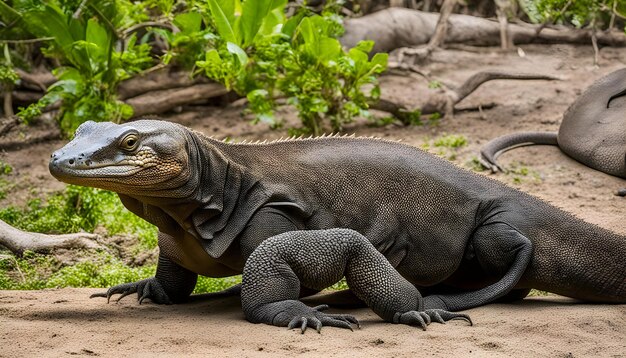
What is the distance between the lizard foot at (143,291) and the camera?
6398mm

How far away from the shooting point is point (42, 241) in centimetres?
775

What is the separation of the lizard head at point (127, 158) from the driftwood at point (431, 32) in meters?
8.48

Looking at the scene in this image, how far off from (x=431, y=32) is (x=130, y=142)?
10.4 meters

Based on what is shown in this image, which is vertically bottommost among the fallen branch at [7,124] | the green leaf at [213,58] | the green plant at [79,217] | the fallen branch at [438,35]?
the green plant at [79,217]

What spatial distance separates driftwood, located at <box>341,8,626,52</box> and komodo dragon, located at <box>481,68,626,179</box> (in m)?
4.20

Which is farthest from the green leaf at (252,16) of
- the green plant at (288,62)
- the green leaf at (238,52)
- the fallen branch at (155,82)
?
the fallen branch at (155,82)

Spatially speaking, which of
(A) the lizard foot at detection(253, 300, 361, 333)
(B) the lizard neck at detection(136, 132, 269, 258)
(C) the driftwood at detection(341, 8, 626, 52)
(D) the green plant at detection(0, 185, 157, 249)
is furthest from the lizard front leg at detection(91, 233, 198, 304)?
(C) the driftwood at detection(341, 8, 626, 52)

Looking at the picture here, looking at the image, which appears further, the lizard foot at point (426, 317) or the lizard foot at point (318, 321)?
the lizard foot at point (426, 317)

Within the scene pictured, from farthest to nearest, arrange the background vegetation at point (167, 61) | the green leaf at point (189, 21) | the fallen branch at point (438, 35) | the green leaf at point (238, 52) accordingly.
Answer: the fallen branch at point (438, 35)
the green leaf at point (189, 21)
the green leaf at point (238, 52)
the background vegetation at point (167, 61)

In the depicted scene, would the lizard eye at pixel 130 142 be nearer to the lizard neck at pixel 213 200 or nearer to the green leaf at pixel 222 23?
the lizard neck at pixel 213 200

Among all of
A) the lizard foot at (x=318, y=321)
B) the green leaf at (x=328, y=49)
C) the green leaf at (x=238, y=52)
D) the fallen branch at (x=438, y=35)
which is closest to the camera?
the lizard foot at (x=318, y=321)

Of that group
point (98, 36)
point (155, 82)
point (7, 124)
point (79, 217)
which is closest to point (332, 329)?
point (79, 217)

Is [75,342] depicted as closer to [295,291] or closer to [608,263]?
[295,291]

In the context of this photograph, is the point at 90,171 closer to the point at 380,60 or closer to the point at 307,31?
the point at 307,31
